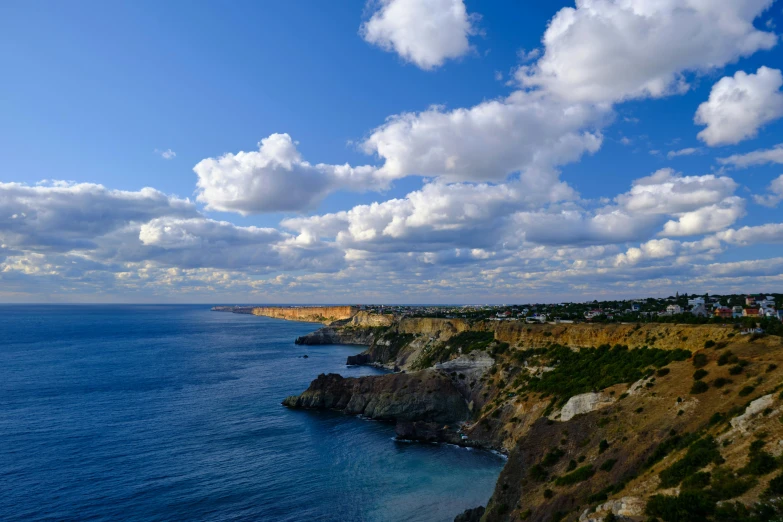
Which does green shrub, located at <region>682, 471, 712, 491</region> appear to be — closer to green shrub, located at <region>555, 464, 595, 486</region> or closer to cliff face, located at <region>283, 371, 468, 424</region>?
green shrub, located at <region>555, 464, 595, 486</region>

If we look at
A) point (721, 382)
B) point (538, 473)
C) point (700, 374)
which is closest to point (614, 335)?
point (700, 374)

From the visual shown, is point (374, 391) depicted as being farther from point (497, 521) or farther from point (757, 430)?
point (757, 430)

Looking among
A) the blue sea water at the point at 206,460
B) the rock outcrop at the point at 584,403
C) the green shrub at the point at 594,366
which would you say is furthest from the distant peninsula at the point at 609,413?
the blue sea water at the point at 206,460

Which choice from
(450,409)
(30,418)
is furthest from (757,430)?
(30,418)

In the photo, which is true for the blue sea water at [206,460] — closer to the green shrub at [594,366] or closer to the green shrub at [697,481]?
the green shrub at [594,366]

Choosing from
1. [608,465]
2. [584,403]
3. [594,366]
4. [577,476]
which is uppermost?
[594,366]

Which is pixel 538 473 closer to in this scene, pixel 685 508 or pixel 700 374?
pixel 700 374
